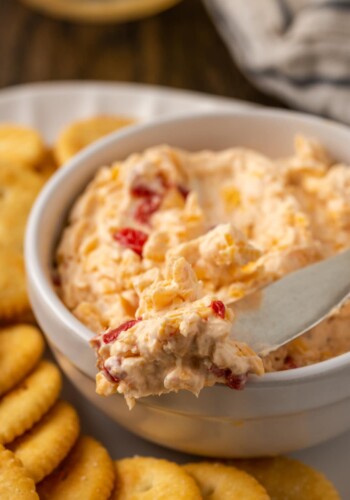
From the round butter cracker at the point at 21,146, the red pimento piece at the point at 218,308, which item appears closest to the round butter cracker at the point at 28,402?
the red pimento piece at the point at 218,308

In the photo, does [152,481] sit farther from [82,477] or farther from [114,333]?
[114,333]

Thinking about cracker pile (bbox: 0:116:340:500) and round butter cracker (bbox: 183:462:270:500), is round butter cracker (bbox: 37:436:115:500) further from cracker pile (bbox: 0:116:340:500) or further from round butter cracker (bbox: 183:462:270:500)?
round butter cracker (bbox: 183:462:270:500)

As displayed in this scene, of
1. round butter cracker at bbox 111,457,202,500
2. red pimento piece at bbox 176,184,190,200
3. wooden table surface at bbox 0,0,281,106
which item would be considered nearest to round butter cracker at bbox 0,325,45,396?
round butter cracker at bbox 111,457,202,500

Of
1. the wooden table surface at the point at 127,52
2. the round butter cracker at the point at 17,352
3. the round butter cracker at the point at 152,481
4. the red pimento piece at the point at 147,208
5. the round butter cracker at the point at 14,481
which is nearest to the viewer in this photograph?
the round butter cracker at the point at 14,481

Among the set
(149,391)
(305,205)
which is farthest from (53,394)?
(305,205)

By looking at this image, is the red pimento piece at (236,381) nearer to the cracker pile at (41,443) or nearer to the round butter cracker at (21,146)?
the cracker pile at (41,443)

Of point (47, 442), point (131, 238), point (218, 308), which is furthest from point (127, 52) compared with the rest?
point (218, 308)

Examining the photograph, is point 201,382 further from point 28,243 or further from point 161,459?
point 28,243
